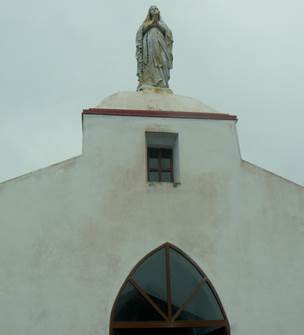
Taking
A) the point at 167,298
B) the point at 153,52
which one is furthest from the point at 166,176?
the point at 153,52

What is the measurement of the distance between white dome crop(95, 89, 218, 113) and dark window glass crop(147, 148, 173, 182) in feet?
3.27

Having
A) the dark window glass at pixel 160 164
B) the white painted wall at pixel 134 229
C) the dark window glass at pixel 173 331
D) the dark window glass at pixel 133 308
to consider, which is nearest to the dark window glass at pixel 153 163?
the dark window glass at pixel 160 164

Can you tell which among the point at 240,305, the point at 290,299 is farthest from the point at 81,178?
the point at 290,299

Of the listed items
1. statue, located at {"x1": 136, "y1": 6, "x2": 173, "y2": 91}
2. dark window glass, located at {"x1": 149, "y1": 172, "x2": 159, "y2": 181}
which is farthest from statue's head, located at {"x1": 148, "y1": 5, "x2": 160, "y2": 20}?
dark window glass, located at {"x1": 149, "y1": 172, "x2": 159, "y2": 181}

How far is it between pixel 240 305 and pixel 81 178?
414cm

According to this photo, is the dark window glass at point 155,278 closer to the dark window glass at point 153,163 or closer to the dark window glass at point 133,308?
the dark window glass at point 133,308

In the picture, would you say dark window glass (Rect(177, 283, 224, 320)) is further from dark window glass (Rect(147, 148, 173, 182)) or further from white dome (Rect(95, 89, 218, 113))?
white dome (Rect(95, 89, 218, 113))

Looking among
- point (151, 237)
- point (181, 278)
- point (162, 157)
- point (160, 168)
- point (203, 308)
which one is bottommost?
point (203, 308)

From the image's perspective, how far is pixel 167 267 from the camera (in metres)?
11.6

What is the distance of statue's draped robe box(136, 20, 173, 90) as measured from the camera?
14562 millimetres

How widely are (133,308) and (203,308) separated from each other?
1420mm

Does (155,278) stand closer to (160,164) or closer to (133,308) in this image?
(133,308)

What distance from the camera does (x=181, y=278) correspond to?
11641mm

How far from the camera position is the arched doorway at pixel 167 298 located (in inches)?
439
